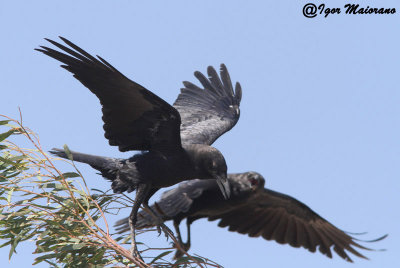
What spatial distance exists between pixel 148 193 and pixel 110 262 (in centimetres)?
82

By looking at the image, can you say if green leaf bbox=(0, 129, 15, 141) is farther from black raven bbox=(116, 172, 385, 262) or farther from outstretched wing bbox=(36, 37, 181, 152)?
black raven bbox=(116, 172, 385, 262)

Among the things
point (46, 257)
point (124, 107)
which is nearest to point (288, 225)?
point (124, 107)

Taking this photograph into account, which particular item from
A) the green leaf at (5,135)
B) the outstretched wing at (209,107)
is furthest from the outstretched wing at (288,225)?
the green leaf at (5,135)

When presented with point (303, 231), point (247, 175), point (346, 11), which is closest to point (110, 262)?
point (247, 175)

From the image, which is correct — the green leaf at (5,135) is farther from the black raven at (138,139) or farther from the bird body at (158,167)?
the bird body at (158,167)

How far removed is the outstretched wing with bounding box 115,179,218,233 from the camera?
5.88 metres

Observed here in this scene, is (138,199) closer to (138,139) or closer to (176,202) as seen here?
(138,139)

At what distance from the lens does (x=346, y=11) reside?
732 centimetres

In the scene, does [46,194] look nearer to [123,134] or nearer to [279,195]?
[123,134]

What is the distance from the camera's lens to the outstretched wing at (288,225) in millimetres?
6828

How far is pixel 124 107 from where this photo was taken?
4918 millimetres

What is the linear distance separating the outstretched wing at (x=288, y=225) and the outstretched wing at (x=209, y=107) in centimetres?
88

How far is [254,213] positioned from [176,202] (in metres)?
1.21

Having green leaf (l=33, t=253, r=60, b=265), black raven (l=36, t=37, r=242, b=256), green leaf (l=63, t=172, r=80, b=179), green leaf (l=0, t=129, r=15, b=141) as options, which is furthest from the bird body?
green leaf (l=33, t=253, r=60, b=265)
